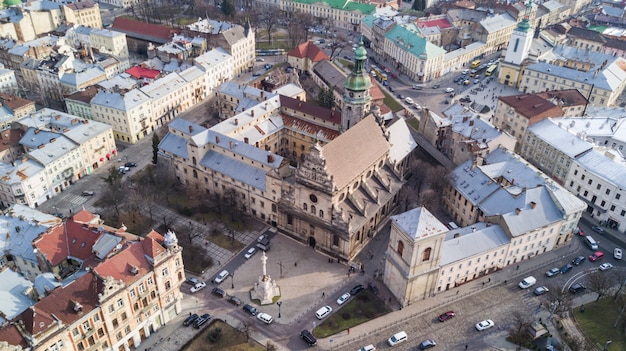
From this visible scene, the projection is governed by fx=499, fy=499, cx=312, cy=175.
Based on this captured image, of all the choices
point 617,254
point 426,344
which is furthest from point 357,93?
point 617,254

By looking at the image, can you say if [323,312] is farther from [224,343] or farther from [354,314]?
[224,343]

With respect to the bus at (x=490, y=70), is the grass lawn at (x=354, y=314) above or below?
below

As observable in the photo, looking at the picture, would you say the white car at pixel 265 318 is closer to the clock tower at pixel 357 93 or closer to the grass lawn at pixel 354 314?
the grass lawn at pixel 354 314

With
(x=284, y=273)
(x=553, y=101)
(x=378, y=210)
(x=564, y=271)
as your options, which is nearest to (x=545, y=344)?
(x=564, y=271)

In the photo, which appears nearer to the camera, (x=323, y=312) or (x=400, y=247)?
(x=400, y=247)

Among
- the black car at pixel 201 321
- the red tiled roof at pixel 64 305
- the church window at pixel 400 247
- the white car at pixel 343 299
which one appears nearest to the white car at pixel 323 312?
the white car at pixel 343 299

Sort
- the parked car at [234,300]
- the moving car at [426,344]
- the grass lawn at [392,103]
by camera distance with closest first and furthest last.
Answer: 1. the moving car at [426,344]
2. the parked car at [234,300]
3. the grass lawn at [392,103]

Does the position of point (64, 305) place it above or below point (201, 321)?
above
